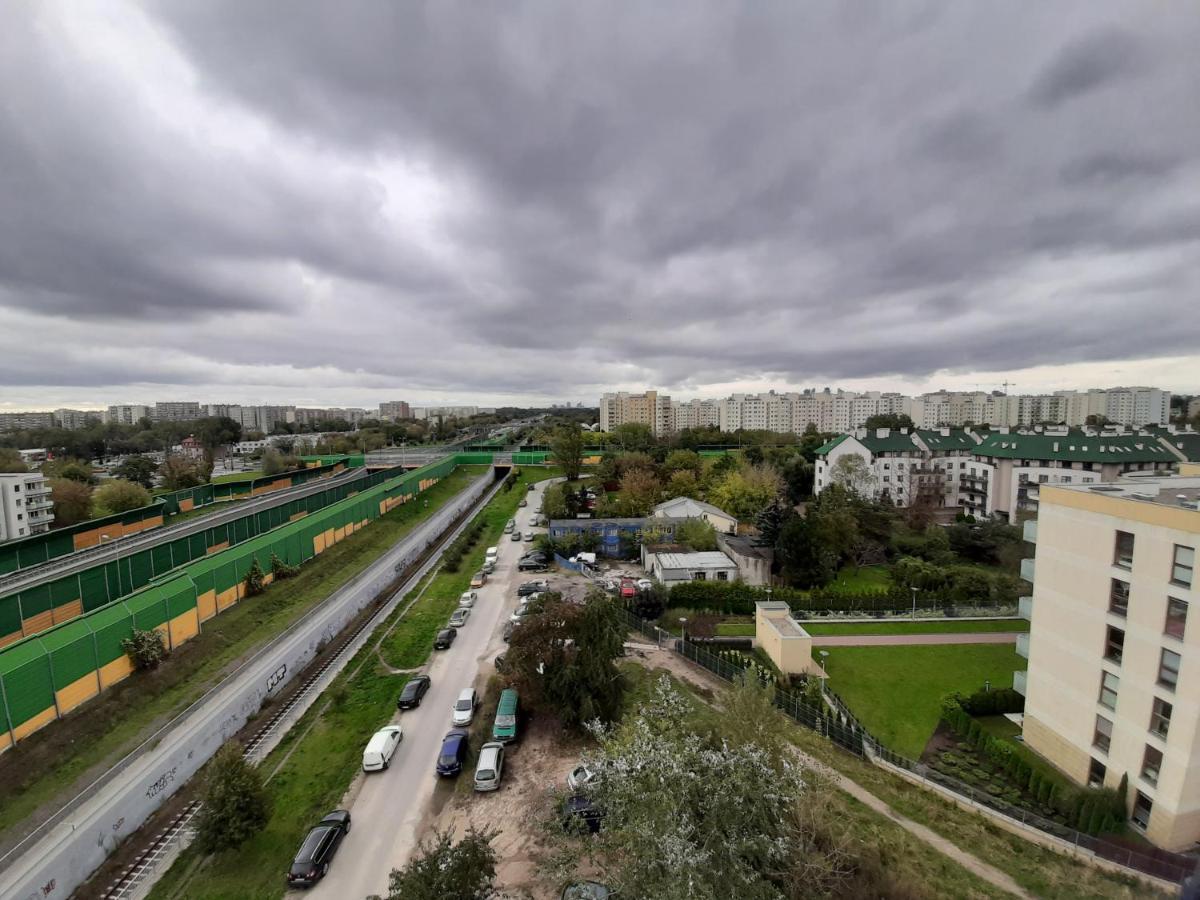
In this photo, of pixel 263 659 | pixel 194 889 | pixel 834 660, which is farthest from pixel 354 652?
pixel 834 660

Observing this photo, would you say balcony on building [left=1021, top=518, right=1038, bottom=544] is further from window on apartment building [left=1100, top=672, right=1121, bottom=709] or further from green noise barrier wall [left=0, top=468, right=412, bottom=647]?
green noise barrier wall [left=0, top=468, right=412, bottom=647]

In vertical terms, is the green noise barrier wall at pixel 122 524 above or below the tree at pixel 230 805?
above

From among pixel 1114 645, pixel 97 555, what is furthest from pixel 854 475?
pixel 97 555

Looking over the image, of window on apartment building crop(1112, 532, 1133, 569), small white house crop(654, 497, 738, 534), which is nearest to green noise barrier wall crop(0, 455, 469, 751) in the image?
small white house crop(654, 497, 738, 534)

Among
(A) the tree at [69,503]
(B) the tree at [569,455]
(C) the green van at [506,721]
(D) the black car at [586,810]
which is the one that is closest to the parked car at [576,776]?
(D) the black car at [586,810]

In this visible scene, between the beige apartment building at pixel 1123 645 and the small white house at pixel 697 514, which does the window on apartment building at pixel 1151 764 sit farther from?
the small white house at pixel 697 514

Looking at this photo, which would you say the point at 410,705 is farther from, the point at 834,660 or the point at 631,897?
the point at 834,660
